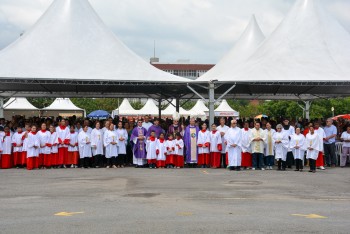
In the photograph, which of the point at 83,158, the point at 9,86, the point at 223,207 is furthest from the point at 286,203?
the point at 9,86

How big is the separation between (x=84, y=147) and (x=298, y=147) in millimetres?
7605

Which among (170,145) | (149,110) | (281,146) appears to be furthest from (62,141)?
(149,110)

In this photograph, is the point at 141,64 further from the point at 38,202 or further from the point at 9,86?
the point at 38,202

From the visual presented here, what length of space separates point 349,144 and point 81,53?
36.4 ft

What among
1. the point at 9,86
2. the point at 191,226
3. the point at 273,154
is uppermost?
the point at 9,86

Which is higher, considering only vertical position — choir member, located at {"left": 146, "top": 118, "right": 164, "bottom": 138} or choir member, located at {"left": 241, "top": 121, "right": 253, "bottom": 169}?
choir member, located at {"left": 146, "top": 118, "right": 164, "bottom": 138}

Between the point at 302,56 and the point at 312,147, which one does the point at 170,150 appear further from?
the point at 302,56

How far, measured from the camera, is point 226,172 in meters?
18.7

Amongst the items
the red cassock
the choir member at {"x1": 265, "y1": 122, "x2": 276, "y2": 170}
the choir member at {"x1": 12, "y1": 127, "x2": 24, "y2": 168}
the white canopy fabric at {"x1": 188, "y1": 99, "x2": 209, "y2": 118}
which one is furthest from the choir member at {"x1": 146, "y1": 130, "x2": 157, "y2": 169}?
the white canopy fabric at {"x1": 188, "y1": 99, "x2": 209, "y2": 118}

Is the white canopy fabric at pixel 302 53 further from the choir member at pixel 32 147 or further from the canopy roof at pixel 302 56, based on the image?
the choir member at pixel 32 147

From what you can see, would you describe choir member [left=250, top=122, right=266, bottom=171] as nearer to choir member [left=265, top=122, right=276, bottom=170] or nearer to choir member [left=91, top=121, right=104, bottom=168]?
choir member [left=265, top=122, right=276, bottom=170]

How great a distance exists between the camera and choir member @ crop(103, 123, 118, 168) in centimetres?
2012

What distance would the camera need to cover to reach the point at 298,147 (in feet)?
62.6

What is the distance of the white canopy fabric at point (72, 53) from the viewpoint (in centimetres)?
2127
